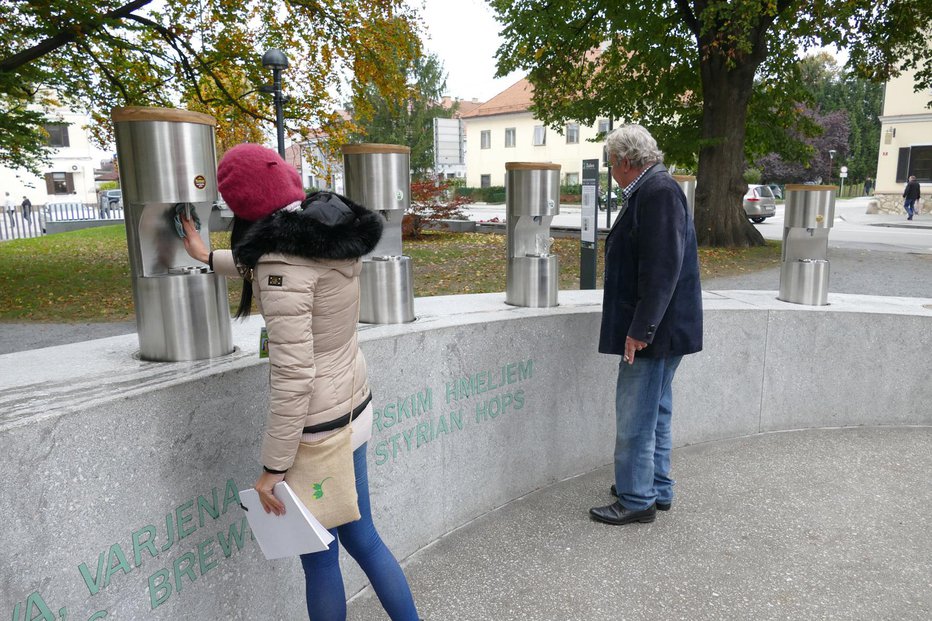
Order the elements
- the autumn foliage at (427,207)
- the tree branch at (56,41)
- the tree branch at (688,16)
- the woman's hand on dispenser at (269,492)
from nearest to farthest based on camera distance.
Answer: the woman's hand on dispenser at (269,492) → the tree branch at (56,41) → the tree branch at (688,16) → the autumn foliage at (427,207)

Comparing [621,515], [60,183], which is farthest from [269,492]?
[60,183]

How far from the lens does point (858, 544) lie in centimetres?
325

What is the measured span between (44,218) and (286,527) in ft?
109

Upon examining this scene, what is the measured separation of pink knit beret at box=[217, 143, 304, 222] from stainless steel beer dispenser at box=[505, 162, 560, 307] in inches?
83.4

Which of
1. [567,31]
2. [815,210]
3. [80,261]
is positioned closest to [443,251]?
[567,31]

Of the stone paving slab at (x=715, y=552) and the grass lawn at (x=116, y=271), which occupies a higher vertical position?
the grass lawn at (x=116, y=271)

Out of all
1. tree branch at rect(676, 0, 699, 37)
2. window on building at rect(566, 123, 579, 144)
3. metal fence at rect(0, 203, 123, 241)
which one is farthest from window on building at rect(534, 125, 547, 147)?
tree branch at rect(676, 0, 699, 37)

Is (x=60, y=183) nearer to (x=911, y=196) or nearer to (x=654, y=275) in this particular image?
(x=911, y=196)

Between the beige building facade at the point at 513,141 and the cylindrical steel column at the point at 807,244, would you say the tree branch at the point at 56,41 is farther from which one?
the beige building facade at the point at 513,141

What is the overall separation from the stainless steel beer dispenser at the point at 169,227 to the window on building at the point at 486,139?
53.5 meters

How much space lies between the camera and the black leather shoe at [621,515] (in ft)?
11.3

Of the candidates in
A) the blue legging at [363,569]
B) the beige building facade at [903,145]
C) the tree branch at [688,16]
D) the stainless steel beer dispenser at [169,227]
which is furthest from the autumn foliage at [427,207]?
the beige building facade at [903,145]

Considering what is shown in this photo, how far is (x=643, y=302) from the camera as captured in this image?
10.0ft

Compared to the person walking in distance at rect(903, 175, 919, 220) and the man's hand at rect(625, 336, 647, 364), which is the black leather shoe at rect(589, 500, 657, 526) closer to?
the man's hand at rect(625, 336, 647, 364)
